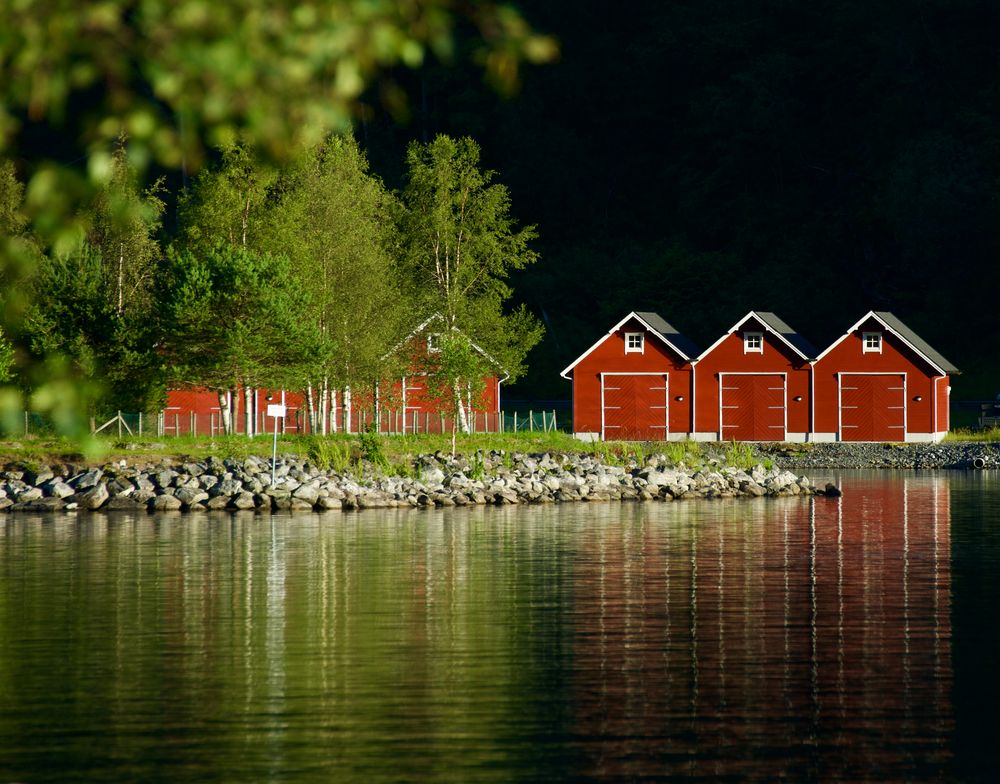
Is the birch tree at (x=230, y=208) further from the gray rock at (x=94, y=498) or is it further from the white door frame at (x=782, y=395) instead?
the white door frame at (x=782, y=395)

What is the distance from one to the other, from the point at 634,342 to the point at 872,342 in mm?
11213

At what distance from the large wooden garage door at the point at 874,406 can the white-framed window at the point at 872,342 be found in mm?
1241

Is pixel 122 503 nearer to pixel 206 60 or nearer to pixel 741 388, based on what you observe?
pixel 741 388

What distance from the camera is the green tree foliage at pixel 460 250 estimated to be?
73750 mm

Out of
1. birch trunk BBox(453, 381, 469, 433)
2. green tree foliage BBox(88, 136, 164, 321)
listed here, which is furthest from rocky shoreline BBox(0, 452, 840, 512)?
green tree foliage BBox(88, 136, 164, 321)

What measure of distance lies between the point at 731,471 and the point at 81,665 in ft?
121

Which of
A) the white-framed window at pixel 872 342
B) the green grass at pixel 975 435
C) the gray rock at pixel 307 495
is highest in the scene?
the white-framed window at pixel 872 342

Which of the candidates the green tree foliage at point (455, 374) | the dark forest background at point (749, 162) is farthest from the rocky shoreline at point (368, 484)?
the dark forest background at point (749, 162)

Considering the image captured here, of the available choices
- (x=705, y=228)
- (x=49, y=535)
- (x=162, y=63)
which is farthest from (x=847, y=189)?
(x=162, y=63)

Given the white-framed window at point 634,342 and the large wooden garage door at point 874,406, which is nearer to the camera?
the large wooden garage door at point 874,406

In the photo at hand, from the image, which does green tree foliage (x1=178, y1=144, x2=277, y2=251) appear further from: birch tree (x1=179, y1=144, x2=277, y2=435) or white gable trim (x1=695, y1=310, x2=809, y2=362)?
white gable trim (x1=695, y1=310, x2=809, y2=362)

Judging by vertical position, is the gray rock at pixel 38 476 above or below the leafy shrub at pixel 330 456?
below

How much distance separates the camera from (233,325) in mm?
57938

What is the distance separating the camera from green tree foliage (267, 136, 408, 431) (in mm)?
64500
